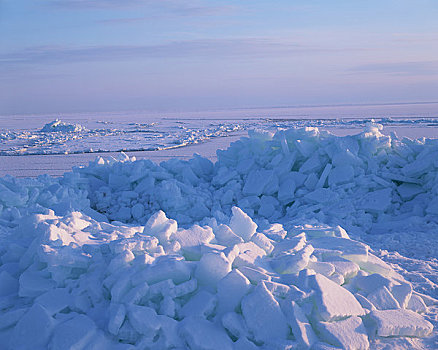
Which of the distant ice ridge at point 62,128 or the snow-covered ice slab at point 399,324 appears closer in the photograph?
the snow-covered ice slab at point 399,324

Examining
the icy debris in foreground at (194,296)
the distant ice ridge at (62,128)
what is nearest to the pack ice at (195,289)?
the icy debris in foreground at (194,296)

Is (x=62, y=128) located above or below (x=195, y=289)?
below

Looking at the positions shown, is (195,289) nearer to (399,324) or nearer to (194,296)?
(194,296)

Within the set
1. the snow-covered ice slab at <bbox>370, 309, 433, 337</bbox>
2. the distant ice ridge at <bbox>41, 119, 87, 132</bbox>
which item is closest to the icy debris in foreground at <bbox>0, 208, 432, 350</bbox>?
the snow-covered ice slab at <bbox>370, 309, 433, 337</bbox>

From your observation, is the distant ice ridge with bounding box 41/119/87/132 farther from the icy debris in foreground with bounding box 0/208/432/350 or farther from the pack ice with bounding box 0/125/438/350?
the icy debris in foreground with bounding box 0/208/432/350

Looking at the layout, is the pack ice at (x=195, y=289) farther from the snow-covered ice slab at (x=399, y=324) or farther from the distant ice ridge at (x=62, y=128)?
the distant ice ridge at (x=62, y=128)

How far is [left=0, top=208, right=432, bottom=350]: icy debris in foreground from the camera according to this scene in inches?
80.3

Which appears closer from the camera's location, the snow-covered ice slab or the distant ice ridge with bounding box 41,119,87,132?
the snow-covered ice slab

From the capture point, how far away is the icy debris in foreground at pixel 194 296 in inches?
80.3

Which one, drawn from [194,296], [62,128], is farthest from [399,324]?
[62,128]

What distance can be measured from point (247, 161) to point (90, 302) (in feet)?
13.7

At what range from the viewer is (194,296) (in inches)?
89.3

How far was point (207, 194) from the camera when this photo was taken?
573cm

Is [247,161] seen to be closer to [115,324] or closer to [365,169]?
[365,169]
